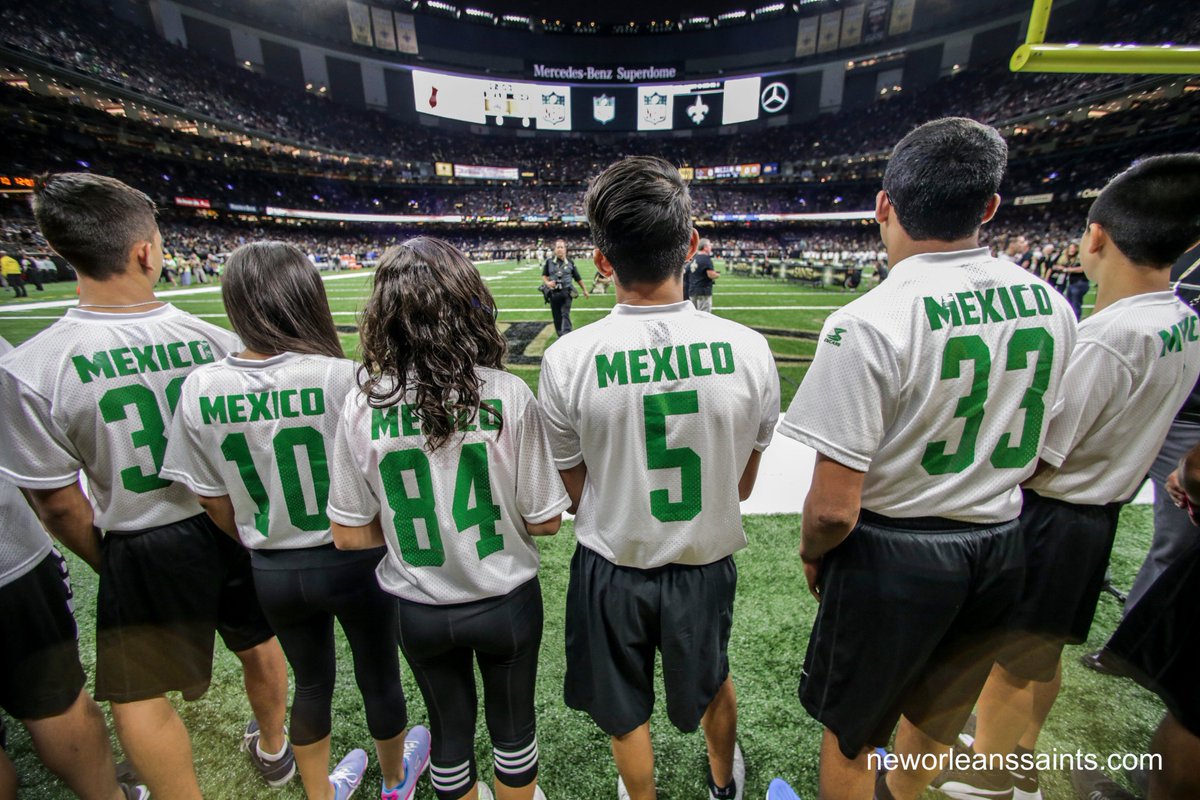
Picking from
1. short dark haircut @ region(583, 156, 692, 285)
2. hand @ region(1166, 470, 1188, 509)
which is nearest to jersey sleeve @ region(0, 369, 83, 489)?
short dark haircut @ region(583, 156, 692, 285)

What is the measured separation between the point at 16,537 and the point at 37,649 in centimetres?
36

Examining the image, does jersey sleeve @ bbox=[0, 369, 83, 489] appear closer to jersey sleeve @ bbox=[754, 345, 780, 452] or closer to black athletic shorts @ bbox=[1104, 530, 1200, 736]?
jersey sleeve @ bbox=[754, 345, 780, 452]

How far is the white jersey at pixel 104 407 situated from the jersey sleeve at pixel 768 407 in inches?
77.7

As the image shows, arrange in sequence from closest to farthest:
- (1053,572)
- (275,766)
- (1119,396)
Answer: (1119,396)
(1053,572)
(275,766)

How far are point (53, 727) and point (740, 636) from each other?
280 centimetres

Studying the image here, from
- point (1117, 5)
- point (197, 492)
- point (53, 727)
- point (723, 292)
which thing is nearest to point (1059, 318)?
point (197, 492)

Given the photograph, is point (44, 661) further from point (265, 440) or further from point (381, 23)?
point (381, 23)

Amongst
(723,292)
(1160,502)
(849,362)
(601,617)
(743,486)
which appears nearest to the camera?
(849,362)

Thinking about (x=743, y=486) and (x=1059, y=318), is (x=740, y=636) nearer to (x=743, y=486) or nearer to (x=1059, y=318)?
(x=743, y=486)

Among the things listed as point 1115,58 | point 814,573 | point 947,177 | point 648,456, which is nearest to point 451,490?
point 648,456

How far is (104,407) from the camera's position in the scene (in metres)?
1.66

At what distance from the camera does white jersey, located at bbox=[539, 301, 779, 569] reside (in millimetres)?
1404

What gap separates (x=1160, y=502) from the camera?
225cm

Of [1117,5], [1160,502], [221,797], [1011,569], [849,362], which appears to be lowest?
[221,797]
